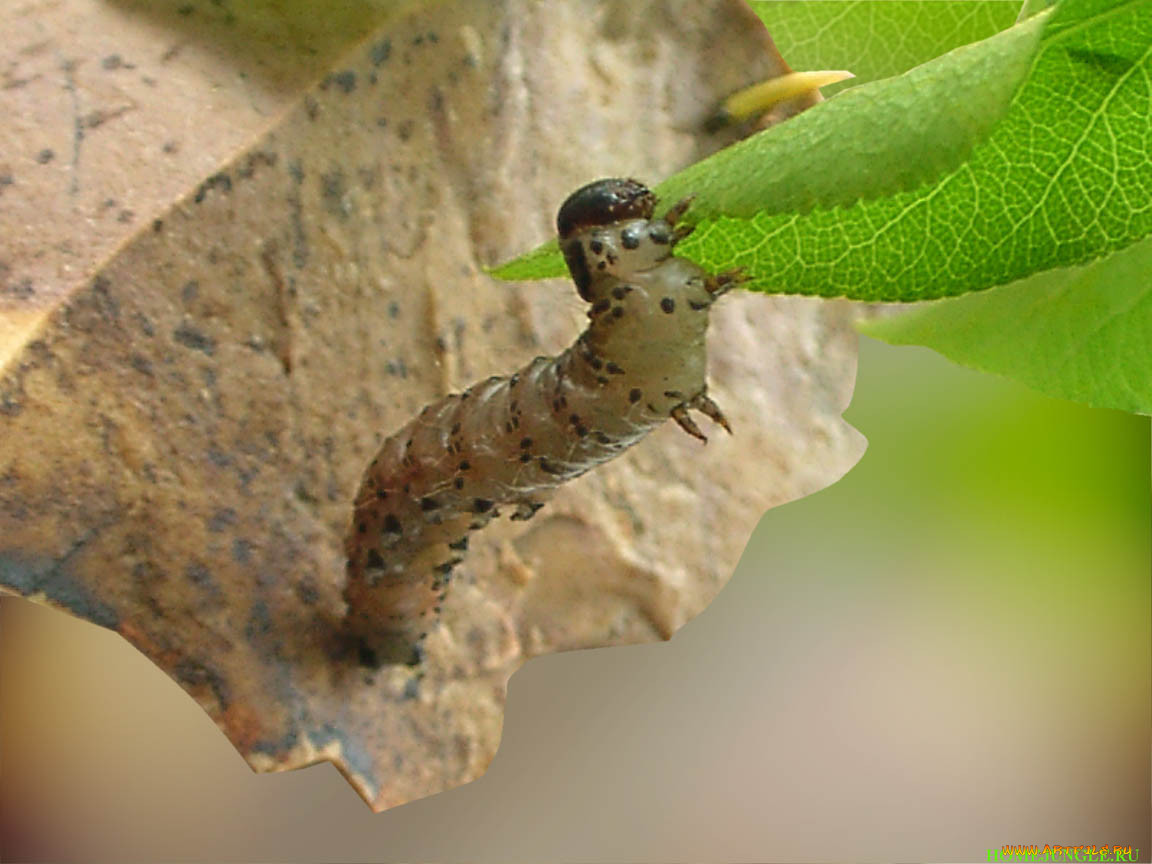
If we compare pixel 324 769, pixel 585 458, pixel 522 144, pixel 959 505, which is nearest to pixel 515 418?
pixel 585 458

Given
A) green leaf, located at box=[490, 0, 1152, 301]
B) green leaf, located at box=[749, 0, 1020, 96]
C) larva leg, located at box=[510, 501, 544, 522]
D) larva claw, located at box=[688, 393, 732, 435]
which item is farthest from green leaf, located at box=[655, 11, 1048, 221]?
green leaf, located at box=[749, 0, 1020, 96]

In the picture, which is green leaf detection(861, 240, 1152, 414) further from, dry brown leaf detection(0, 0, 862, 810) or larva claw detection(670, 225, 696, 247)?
dry brown leaf detection(0, 0, 862, 810)

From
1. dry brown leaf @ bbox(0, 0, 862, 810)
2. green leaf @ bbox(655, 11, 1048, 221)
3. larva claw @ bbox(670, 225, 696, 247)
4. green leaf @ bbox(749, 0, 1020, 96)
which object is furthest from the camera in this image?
green leaf @ bbox(749, 0, 1020, 96)

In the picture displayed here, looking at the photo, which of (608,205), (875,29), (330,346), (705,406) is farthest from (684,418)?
(875,29)

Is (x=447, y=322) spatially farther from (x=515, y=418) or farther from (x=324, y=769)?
(x=324, y=769)

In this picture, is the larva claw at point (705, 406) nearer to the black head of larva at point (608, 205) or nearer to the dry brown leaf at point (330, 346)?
the black head of larva at point (608, 205)

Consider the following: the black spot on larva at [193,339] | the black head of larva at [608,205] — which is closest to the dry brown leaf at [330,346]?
the black spot on larva at [193,339]

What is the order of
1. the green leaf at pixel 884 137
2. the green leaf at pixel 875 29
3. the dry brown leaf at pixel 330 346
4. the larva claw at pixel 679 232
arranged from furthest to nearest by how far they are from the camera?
the green leaf at pixel 875 29 → the dry brown leaf at pixel 330 346 → the larva claw at pixel 679 232 → the green leaf at pixel 884 137

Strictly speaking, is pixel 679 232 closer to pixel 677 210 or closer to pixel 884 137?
pixel 677 210
